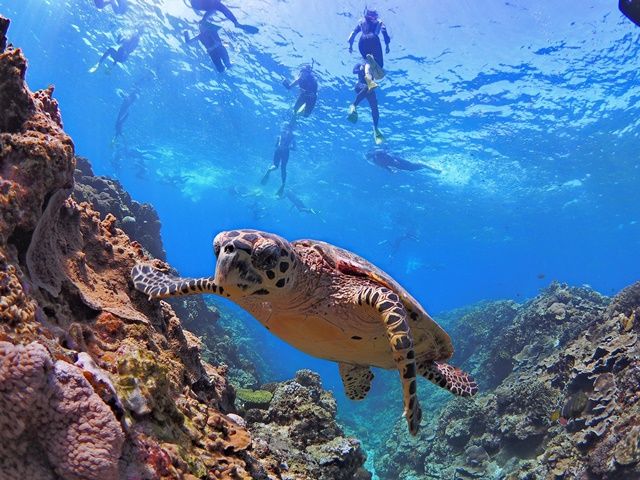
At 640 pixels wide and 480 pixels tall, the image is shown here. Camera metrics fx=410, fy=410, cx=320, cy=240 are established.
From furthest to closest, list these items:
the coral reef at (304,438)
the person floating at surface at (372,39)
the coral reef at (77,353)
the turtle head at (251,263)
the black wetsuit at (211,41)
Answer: the black wetsuit at (211,41), the person floating at surface at (372,39), the coral reef at (304,438), the turtle head at (251,263), the coral reef at (77,353)

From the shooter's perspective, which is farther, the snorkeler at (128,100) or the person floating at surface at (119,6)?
the snorkeler at (128,100)

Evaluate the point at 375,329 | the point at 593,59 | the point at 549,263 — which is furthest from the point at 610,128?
the point at 549,263

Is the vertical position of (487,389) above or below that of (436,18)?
below

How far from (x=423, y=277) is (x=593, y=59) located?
3438 inches

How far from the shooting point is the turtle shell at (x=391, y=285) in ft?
12.5

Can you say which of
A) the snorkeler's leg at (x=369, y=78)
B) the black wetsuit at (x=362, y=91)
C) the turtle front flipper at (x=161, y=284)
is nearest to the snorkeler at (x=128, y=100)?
the black wetsuit at (x=362, y=91)

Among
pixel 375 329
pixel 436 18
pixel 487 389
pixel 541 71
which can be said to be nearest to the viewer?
pixel 375 329

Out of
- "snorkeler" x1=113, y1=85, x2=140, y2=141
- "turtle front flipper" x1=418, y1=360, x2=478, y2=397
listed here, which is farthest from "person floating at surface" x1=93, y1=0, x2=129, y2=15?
"turtle front flipper" x1=418, y1=360, x2=478, y2=397

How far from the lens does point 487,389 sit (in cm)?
1322

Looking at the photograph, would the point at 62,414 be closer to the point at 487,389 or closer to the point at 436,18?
the point at 487,389

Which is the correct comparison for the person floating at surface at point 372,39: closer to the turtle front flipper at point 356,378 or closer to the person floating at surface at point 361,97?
the person floating at surface at point 361,97

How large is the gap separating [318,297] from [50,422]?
2.33 metres

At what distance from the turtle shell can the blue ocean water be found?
17.0m

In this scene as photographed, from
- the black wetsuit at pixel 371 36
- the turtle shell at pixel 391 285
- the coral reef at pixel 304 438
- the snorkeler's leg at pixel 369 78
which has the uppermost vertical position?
the black wetsuit at pixel 371 36
